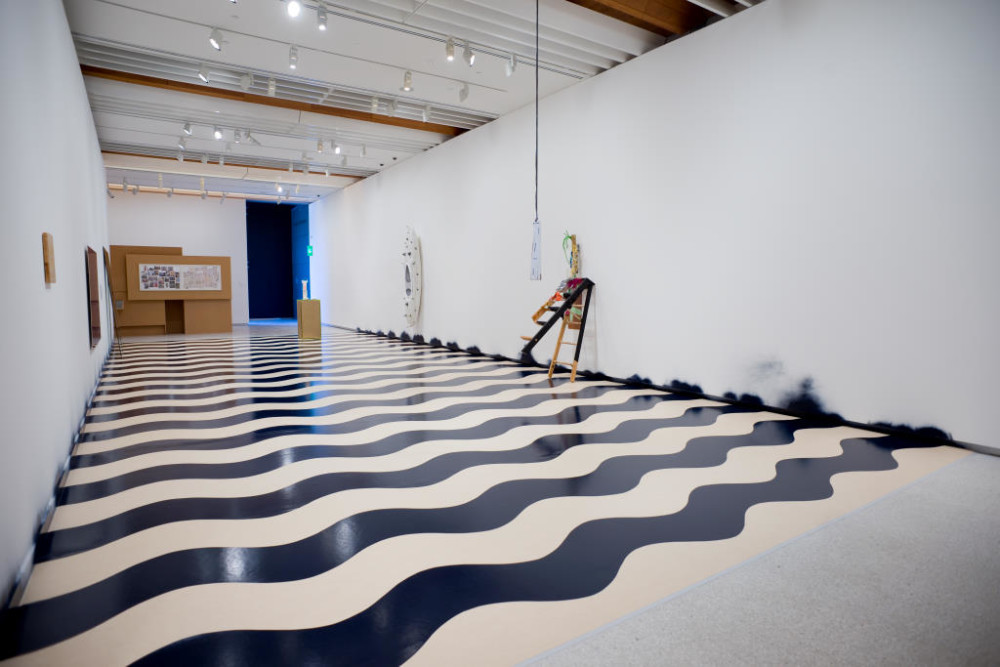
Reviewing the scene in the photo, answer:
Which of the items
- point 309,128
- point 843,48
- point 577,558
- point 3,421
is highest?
point 309,128

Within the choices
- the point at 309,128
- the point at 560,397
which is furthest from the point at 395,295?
the point at 560,397

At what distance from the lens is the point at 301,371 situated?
6.31 m

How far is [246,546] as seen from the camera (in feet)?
6.82

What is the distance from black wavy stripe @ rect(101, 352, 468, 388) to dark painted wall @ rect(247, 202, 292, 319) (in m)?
9.86

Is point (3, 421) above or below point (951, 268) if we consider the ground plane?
below

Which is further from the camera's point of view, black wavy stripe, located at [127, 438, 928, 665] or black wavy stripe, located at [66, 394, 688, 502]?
black wavy stripe, located at [66, 394, 688, 502]

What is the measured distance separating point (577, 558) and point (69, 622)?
1.52 m

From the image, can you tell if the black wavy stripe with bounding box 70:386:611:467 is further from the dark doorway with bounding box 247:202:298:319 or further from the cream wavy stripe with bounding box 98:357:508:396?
the dark doorway with bounding box 247:202:298:319

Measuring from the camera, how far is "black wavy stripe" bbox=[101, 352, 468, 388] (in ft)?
18.9

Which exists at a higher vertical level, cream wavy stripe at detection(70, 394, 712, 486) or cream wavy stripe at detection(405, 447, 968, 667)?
cream wavy stripe at detection(70, 394, 712, 486)

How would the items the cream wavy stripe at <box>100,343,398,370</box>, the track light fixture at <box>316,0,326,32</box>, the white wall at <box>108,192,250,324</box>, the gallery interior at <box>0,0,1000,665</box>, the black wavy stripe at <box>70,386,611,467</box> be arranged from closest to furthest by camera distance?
the gallery interior at <box>0,0,1000,665</box>
the black wavy stripe at <box>70,386,611,467</box>
the track light fixture at <box>316,0,326,32</box>
the cream wavy stripe at <box>100,343,398,370</box>
the white wall at <box>108,192,250,324</box>

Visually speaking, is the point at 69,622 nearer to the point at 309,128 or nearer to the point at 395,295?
the point at 309,128

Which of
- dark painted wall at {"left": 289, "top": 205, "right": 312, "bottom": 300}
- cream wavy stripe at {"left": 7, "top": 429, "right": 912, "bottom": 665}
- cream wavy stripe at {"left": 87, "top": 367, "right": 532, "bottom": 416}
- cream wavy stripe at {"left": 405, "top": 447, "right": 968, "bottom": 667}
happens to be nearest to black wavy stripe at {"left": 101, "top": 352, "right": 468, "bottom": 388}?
cream wavy stripe at {"left": 87, "top": 367, "right": 532, "bottom": 416}

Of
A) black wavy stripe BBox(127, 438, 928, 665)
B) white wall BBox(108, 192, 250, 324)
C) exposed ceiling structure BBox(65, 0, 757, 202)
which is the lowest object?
black wavy stripe BBox(127, 438, 928, 665)
